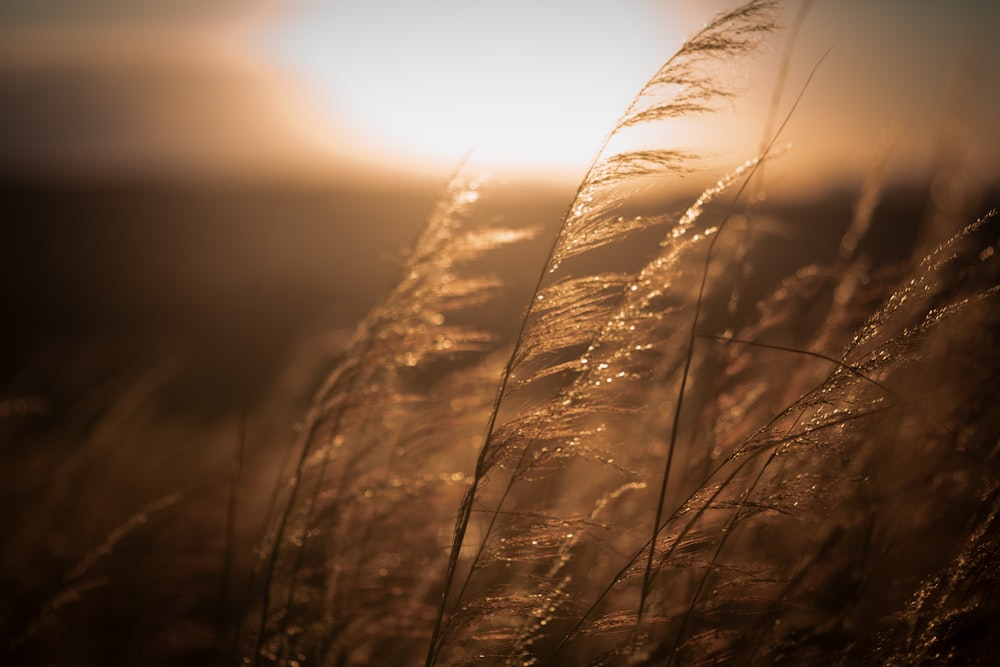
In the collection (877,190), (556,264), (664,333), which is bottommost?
(664,333)

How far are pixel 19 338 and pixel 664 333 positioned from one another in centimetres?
1698

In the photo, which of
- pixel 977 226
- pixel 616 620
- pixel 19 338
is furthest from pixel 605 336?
pixel 19 338

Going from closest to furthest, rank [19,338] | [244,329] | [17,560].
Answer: [17,560] < [19,338] < [244,329]

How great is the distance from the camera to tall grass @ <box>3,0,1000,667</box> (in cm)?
146

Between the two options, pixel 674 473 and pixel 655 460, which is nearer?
pixel 655 460

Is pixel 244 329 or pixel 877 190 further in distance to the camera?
pixel 244 329

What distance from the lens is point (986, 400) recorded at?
87.2 inches

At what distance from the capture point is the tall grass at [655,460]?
1455 mm

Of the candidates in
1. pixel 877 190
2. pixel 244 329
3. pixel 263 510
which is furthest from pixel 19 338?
pixel 877 190

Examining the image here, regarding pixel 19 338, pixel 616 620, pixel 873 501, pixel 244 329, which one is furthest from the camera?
pixel 244 329

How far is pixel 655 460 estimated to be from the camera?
3.03 m

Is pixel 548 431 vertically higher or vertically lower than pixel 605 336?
lower

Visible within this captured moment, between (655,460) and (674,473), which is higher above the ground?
(655,460)

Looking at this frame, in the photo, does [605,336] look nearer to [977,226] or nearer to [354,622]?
[977,226]
